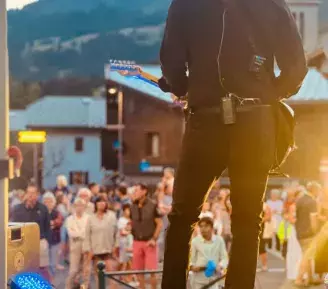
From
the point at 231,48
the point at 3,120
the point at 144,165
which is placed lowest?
the point at 144,165

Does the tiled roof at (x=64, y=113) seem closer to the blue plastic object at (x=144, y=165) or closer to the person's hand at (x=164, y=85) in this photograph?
the blue plastic object at (x=144, y=165)

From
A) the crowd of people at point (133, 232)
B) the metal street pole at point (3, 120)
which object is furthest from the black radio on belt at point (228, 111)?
the crowd of people at point (133, 232)

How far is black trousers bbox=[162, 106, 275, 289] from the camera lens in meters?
2.63

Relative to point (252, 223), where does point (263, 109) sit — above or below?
above

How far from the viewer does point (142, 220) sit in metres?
10.4

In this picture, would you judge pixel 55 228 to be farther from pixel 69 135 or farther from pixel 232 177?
pixel 69 135

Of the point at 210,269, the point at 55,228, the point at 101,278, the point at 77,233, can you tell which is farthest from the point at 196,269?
the point at 55,228

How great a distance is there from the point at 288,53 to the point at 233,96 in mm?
255

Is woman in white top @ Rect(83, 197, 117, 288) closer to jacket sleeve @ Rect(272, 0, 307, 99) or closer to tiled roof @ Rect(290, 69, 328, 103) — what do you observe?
jacket sleeve @ Rect(272, 0, 307, 99)

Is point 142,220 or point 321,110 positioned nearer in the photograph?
point 142,220

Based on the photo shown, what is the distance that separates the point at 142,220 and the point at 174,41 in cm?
782

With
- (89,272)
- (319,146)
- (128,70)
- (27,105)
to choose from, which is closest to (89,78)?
(27,105)

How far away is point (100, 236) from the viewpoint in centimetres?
1074

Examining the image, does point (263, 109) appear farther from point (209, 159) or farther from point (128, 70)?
point (128, 70)
